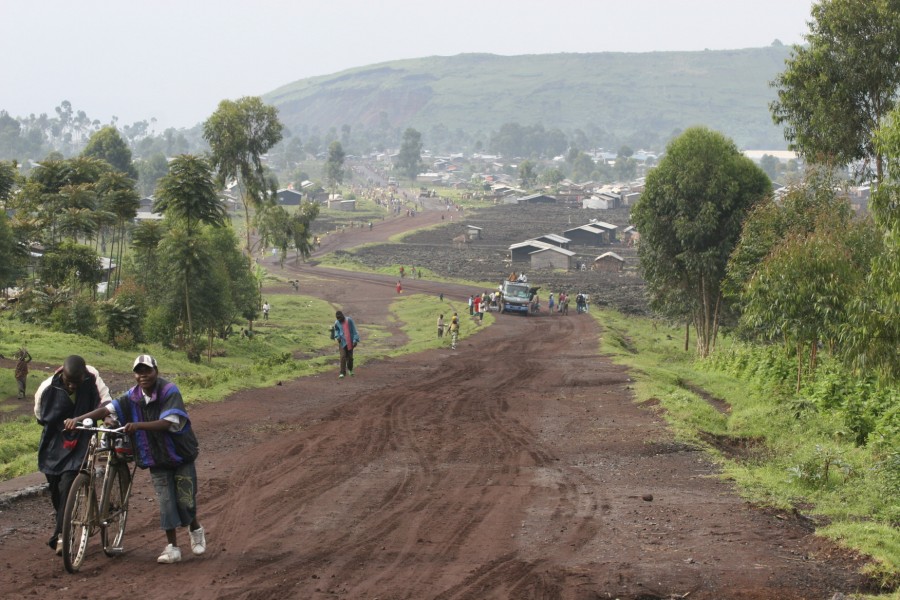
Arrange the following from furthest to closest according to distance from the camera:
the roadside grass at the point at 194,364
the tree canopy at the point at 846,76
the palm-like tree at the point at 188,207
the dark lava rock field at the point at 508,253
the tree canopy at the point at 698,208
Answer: the dark lava rock field at the point at 508,253, the palm-like tree at the point at 188,207, the tree canopy at the point at 698,208, the tree canopy at the point at 846,76, the roadside grass at the point at 194,364

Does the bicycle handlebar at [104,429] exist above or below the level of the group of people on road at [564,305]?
above

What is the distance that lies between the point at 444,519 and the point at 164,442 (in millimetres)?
3260

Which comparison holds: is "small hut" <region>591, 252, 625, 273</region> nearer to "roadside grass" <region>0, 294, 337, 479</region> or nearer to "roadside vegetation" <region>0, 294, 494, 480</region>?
"roadside vegetation" <region>0, 294, 494, 480</region>

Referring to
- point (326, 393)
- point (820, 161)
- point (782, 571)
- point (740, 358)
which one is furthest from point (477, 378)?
point (782, 571)

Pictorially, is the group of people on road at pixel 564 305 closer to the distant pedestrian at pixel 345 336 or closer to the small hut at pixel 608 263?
the small hut at pixel 608 263

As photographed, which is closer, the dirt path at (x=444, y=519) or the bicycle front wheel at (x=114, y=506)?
the dirt path at (x=444, y=519)

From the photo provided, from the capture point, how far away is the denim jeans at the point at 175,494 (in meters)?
8.49

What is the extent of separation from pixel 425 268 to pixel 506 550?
79607 mm

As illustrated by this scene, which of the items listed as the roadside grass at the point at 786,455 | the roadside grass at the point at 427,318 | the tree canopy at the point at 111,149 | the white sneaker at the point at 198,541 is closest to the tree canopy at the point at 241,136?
the roadside grass at the point at 427,318

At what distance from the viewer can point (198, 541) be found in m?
8.78

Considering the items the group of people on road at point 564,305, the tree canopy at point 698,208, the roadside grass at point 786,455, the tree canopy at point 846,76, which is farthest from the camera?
the group of people on road at point 564,305

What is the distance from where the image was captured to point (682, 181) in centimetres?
3644

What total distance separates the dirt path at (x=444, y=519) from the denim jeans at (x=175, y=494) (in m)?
0.40

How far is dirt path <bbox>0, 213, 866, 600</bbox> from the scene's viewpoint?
26.7 feet
